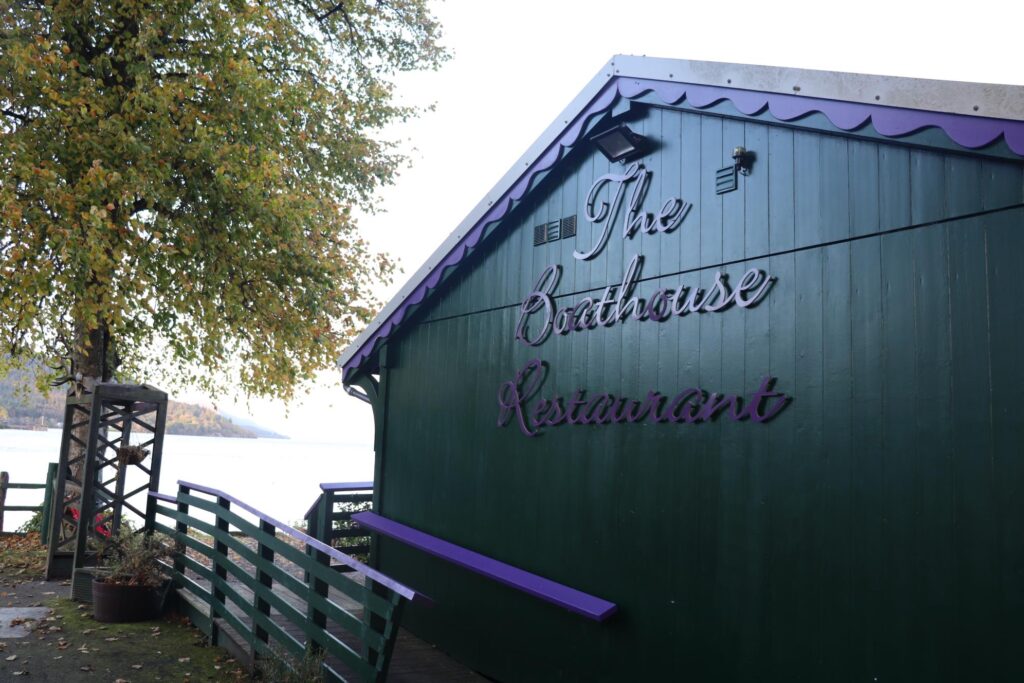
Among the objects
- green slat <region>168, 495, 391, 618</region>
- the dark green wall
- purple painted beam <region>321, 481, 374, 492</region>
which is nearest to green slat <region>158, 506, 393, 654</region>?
green slat <region>168, 495, 391, 618</region>

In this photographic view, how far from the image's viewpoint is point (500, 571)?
20.9 ft

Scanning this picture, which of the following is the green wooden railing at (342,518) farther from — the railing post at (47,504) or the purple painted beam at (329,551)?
the railing post at (47,504)

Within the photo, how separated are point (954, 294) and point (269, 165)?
10023mm

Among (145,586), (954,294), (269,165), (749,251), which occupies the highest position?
(269,165)

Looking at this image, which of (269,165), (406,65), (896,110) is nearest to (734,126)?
(896,110)

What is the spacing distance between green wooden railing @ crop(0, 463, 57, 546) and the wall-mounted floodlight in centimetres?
1073

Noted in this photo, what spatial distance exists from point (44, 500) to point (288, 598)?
6.39m

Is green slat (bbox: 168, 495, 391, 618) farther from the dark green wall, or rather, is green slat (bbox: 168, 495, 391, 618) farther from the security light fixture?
the security light fixture

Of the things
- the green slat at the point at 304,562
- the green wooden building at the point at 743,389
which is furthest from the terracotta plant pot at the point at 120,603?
the green wooden building at the point at 743,389

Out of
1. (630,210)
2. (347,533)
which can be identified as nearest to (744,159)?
(630,210)

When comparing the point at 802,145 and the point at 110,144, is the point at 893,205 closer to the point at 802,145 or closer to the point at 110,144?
the point at 802,145

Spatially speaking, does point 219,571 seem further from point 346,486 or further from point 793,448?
point 793,448

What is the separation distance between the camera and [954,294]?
3768mm

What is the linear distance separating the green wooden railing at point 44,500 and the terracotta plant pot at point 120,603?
5.21 metres
